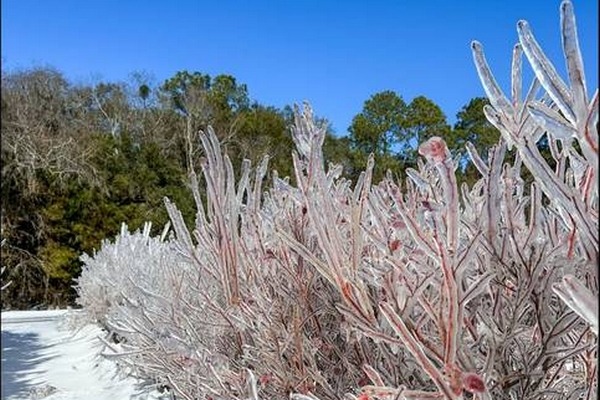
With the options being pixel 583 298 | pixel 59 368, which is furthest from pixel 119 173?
pixel 583 298

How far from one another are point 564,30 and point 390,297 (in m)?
0.54

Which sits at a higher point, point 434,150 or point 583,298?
point 434,150

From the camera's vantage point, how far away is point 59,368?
13.9ft

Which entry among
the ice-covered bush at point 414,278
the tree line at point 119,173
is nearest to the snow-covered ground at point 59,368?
the ice-covered bush at point 414,278

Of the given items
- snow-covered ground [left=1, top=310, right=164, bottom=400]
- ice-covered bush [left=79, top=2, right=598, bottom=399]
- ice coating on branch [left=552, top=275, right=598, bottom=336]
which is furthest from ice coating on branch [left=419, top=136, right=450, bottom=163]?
snow-covered ground [left=1, top=310, right=164, bottom=400]

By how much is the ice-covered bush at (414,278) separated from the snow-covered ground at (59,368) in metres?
1.00

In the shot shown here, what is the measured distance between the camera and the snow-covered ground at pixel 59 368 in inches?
128

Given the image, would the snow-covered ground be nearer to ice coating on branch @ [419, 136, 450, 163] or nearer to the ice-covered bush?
the ice-covered bush

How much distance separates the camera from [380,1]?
1062 millimetres

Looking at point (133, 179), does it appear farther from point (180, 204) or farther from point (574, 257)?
point (574, 257)

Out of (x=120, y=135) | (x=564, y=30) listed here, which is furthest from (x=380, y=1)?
(x=120, y=135)

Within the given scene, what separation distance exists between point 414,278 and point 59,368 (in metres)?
3.95

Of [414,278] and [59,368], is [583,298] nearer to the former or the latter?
[414,278]

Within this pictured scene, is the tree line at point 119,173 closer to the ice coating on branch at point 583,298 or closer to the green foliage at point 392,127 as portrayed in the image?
the green foliage at point 392,127
